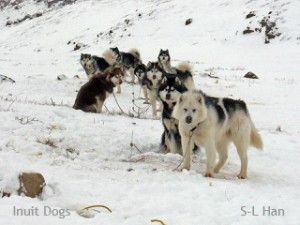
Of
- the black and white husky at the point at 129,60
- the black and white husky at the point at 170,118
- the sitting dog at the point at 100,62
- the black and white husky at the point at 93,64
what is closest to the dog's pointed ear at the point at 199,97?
the black and white husky at the point at 170,118

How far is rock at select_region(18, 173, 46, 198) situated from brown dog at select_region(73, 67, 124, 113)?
→ 519cm

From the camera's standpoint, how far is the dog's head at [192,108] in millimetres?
5836

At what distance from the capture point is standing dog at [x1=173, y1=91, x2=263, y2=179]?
591 centimetres

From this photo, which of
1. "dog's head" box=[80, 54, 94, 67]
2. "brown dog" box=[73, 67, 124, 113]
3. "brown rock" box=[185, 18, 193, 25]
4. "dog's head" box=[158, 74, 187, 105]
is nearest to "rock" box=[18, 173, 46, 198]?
"dog's head" box=[158, 74, 187, 105]

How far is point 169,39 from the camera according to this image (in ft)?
112

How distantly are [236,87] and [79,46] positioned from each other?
22.7 m

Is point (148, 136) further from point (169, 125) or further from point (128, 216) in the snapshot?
point (128, 216)

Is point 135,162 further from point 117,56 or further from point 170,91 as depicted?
point 117,56

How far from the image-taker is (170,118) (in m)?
7.29

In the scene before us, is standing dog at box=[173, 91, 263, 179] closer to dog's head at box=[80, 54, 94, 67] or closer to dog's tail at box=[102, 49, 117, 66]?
dog's tail at box=[102, 49, 117, 66]

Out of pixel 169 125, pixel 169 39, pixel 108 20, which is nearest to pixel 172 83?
pixel 169 125

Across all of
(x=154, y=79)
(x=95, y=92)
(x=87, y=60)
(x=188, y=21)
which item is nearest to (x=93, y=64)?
(x=87, y=60)

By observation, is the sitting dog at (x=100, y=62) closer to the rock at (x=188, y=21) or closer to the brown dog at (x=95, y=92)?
the brown dog at (x=95, y=92)

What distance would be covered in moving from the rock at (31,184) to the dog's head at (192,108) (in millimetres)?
2260
